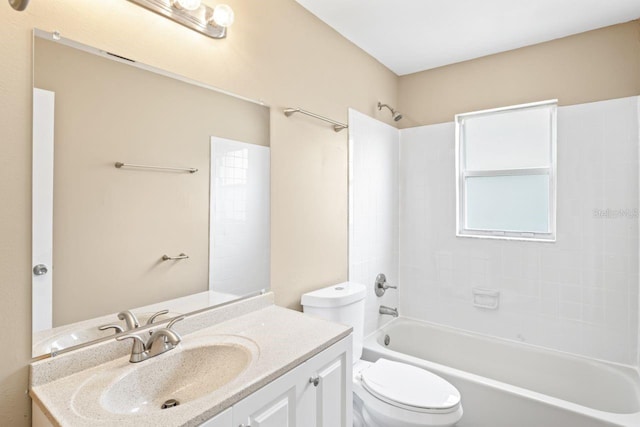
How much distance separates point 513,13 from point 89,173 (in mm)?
2430

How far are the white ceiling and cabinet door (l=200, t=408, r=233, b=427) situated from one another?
6.74 ft

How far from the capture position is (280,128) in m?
1.89

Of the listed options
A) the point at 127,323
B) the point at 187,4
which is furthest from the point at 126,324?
the point at 187,4

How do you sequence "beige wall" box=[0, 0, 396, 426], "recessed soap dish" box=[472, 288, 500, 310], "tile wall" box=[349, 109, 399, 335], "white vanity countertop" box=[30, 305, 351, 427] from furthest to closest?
"recessed soap dish" box=[472, 288, 500, 310]
"tile wall" box=[349, 109, 399, 335]
"beige wall" box=[0, 0, 396, 426]
"white vanity countertop" box=[30, 305, 351, 427]

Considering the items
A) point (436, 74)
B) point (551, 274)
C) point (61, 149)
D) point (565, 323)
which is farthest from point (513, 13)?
point (61, 149)

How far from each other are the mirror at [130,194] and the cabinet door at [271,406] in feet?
1.77

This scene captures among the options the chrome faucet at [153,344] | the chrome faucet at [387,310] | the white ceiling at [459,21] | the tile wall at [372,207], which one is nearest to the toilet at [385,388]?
the tile wall at [372,207]

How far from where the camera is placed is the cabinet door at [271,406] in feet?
3.28

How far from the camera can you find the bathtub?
5.99 feet

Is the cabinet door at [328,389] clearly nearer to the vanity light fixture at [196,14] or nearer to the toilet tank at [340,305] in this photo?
the toilet tank at [340,305]

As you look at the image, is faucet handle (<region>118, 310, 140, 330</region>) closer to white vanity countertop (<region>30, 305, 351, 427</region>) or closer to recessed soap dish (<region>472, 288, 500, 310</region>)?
white vanity countertop (<region>30, 305, 351, 427</region>)

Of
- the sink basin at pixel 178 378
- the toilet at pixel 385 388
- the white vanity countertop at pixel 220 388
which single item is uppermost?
the white vanity countertop at pixel 220 388

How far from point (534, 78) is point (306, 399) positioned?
104 inches

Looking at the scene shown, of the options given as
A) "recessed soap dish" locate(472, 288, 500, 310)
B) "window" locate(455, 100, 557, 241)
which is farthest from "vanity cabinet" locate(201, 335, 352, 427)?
"window" locate(455, 100, 557, 241)
